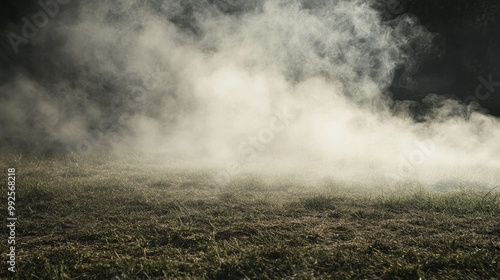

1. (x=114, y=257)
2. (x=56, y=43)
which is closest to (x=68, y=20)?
(x=56, y=43)

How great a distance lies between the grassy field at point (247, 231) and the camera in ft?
9.80

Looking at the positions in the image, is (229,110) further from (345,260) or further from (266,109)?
(345,260)

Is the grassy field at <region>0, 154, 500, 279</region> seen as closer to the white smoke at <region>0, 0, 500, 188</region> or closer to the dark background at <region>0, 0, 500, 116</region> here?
the white smoke at <region>0, 0, 500, 188</region>

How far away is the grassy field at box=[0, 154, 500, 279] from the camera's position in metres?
2.99

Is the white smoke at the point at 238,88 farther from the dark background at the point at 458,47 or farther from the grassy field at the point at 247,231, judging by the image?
the dark background at the point at 458,47

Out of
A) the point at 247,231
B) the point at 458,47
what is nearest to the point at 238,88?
the point at 247,231

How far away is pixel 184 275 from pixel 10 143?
839 cm

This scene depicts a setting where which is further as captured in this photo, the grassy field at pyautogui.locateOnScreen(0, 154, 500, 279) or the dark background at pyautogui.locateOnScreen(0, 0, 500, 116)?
the dark background at pyautogui.locateOnScreen(0, 0, 500, 116)

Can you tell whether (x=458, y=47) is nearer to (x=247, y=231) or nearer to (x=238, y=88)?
(x=238, y=88)

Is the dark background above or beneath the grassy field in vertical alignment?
above

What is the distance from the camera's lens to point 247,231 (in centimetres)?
381

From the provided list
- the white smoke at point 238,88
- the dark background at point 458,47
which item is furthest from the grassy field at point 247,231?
the dark background at point 458,47

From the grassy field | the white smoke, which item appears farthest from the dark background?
the grassy field

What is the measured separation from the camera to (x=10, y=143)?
30.6 feet
